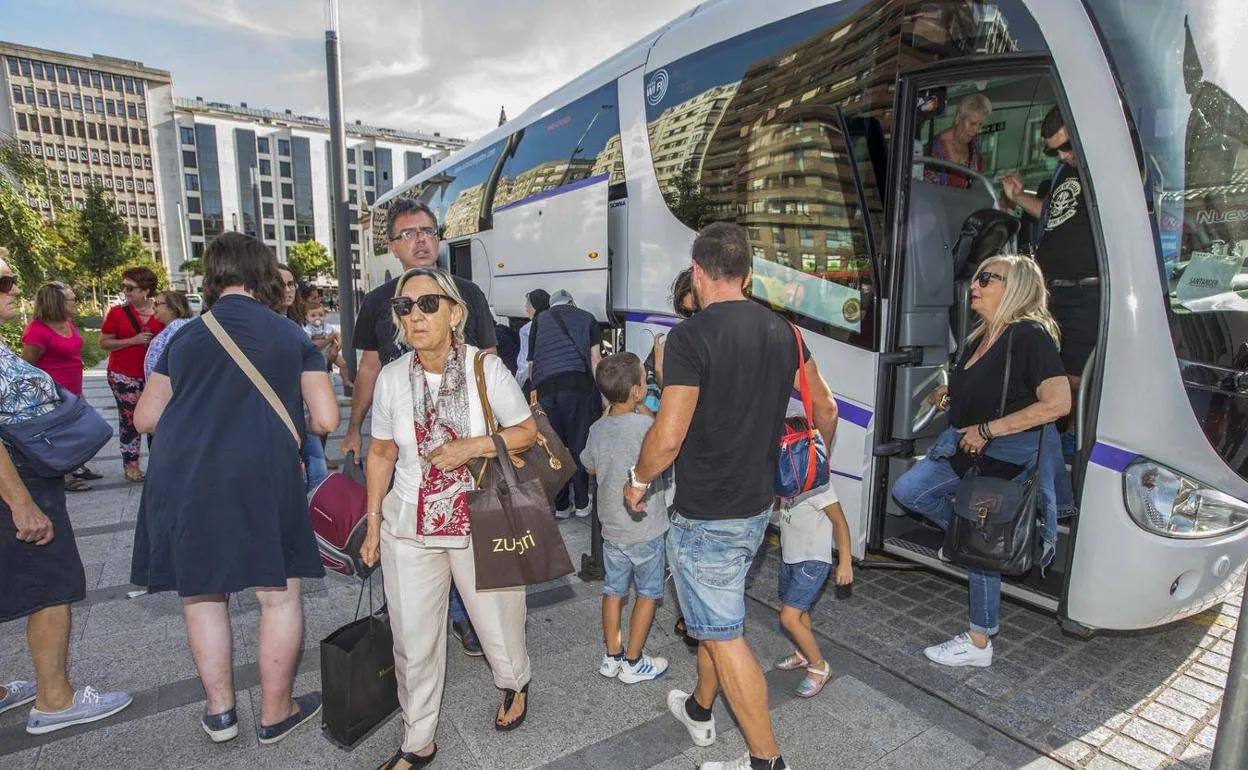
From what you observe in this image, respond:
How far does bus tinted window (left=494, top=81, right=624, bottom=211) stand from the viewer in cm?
586

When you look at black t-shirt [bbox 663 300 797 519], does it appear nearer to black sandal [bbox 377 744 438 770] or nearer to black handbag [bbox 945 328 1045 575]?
black handbag [bbox 945 328 1045 575]

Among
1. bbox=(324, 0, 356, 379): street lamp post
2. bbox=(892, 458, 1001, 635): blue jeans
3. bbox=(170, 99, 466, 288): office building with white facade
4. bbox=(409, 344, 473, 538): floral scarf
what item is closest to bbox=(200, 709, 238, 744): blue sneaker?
bbox=(409, 344, 473, 538): floral scarf

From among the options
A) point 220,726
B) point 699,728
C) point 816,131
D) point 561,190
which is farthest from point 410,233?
point 561,190

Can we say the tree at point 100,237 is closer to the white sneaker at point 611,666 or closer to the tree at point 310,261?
the tree at point 310,261

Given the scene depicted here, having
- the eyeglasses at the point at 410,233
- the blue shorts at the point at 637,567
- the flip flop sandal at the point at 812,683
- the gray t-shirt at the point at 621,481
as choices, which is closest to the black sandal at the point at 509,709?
the blue shorts at the point at 637,567

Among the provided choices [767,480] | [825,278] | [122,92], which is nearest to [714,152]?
[825,278]

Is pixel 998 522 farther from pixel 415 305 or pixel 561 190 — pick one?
pixel 561 190

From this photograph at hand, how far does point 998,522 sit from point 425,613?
97.9 inches

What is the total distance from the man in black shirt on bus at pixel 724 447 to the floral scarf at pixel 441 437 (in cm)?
63

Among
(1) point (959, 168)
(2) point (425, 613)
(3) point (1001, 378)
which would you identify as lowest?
(2) point (425, 613)

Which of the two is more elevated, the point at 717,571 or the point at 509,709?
the point at 717,571

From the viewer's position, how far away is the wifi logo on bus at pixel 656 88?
520 centimetres

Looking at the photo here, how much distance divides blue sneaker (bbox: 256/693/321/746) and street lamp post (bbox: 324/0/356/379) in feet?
21.3

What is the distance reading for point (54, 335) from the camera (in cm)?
562
